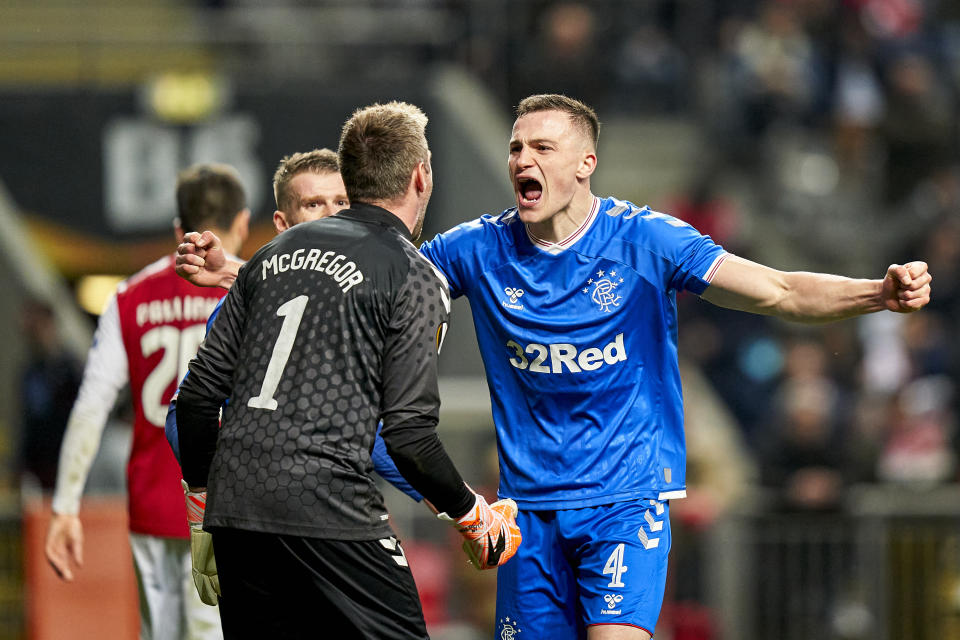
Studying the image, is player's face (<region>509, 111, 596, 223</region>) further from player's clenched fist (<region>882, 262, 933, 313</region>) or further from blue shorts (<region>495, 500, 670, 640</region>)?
player's clenched fist (<region>882, 262, 933, 313</region>)

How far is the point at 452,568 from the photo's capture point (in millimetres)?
11469

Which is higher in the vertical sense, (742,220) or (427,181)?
(742,220)

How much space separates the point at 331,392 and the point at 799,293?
1953mm

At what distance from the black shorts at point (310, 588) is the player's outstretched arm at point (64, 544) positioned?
81.4 inches

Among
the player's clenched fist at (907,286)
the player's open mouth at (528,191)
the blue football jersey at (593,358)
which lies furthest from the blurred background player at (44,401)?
the player's clenched fist at (907,286)

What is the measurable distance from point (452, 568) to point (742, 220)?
239 inches

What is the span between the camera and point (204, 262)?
5.69 m

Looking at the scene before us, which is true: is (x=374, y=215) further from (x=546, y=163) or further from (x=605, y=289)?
(x=605, y=289)

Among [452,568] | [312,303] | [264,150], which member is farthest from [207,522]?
[264,150]

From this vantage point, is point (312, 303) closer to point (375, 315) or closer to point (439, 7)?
point (375, 315)

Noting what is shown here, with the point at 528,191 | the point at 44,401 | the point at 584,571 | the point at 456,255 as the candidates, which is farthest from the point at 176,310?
the point at 44,401

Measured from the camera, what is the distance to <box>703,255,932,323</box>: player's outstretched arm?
5.46 m

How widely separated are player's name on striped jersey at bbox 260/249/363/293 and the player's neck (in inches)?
55.1

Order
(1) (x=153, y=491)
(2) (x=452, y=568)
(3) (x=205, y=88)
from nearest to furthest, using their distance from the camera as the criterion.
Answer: (1) (x=153, y=491) < (2) (x=452, y=568) < (3) (x=205, y=88)
